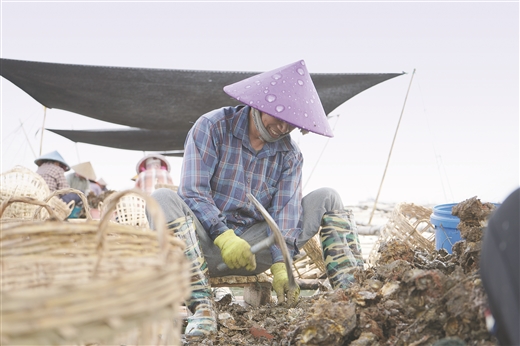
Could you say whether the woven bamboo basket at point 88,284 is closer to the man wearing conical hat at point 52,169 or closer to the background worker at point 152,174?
the background worker at point 152,174

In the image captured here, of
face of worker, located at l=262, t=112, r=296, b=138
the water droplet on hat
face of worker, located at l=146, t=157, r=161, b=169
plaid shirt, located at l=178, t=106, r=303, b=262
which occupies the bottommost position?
plaid shirt, located at l=178, t=106, r=303, b=262

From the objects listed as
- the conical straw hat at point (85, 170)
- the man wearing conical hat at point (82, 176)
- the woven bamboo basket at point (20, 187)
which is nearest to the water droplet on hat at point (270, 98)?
the woven bamboo basket at point (20, 187)

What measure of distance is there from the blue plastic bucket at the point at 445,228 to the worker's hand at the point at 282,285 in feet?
2.90

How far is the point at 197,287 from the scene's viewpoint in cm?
214

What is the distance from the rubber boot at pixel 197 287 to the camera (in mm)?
2059

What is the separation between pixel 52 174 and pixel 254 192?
4.72 metres

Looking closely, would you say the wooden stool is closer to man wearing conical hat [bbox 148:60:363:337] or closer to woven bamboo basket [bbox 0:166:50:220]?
man wearing conical hat [bbox 148:60:363:337]

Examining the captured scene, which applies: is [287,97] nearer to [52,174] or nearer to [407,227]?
[407,227]

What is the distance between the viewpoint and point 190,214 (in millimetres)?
2287

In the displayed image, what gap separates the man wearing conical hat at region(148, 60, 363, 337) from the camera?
2.14 m

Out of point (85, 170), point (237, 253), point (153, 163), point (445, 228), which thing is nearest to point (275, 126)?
point (237, 253)

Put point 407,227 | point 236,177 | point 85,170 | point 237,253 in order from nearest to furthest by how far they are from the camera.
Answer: point 237,253
point 236,177
point 407,227
point 85,170

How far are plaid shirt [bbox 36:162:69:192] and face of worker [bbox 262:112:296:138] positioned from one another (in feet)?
15.9

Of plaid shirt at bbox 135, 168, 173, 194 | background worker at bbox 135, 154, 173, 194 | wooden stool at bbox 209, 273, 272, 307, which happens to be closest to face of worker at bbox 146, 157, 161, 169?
background worker at bbox 135, 154, 173, 194
